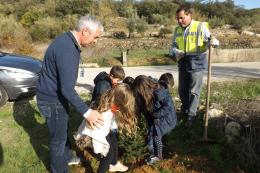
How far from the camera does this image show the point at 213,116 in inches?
236

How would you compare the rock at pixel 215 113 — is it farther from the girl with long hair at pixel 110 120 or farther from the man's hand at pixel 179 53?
the girl with long hair at pixel 110 120

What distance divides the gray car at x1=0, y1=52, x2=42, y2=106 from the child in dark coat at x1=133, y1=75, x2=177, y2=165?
3.81 meters

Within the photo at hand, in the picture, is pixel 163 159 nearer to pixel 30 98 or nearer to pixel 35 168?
pixel 35 168

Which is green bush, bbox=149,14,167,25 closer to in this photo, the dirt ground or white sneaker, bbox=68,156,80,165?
the dirt ground

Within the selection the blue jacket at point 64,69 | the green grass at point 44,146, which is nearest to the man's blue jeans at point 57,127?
the blue jacket at point 64,69

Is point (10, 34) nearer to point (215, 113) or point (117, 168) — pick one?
point (215, 113)

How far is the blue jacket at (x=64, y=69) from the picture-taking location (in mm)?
3721

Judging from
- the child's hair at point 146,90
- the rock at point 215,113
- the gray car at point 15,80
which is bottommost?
the rock at point 215,113

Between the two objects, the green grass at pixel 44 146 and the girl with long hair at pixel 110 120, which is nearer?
the girl with long hair at pixel 110 120

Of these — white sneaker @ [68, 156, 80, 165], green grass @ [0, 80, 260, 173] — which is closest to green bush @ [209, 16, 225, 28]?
green grass @ [0, 80, 260, 173]

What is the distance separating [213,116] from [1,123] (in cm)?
396

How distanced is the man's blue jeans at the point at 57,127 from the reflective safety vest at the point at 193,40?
8.16 ft

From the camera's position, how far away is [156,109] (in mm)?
4906

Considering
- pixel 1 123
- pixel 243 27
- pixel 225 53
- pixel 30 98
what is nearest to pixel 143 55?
pixel 225 53
